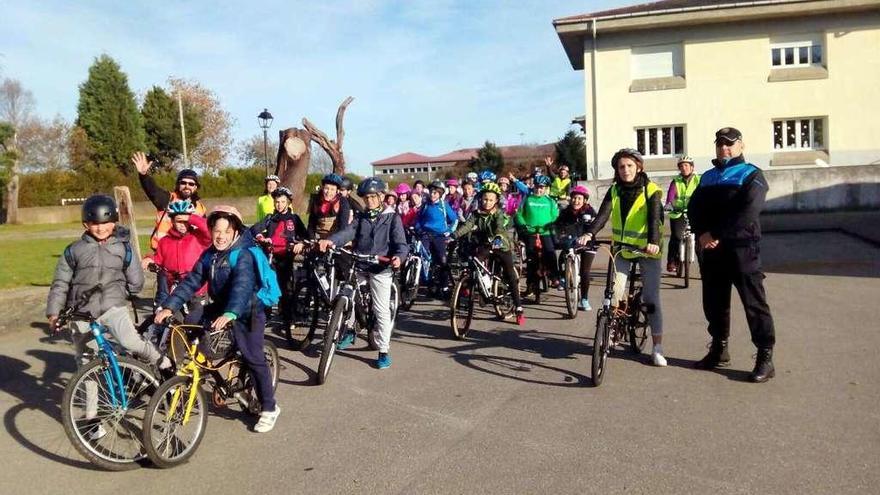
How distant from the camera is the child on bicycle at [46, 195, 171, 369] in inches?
187

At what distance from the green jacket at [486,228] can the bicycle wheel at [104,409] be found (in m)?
4.31

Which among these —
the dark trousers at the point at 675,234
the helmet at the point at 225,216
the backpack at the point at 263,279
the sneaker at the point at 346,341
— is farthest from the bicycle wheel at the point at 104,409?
the dark trousers at the point at 675,234

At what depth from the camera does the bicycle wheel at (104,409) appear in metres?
4.24

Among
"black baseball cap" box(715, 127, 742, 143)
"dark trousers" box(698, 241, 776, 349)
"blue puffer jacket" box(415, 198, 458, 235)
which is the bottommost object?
"dark trousers" box(698, 241, 776, 349)

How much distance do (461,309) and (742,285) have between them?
3.06 m

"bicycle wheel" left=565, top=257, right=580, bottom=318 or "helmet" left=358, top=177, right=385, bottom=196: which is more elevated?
"helmet" left=358, top=177, right=385, bottom=196

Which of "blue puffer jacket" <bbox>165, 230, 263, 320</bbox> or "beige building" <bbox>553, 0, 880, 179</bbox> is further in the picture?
"beige building" <bbox>553, 0, 880, 179</bbox>

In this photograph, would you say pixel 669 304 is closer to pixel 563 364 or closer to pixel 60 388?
pixel 563 364

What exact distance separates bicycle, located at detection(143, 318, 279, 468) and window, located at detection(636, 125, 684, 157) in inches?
868

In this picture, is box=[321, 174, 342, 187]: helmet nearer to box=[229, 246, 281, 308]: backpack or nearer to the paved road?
the paved road

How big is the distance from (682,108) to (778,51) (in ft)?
12.6

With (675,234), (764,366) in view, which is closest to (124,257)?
(764,366)

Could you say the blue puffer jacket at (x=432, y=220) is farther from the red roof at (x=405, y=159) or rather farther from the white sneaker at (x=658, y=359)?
the red roof at (x=405, y=159)

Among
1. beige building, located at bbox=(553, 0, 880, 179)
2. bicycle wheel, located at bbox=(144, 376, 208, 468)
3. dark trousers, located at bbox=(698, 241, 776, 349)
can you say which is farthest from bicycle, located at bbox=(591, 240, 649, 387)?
beige building, located at bbox=(553, 0, 880, 179)
